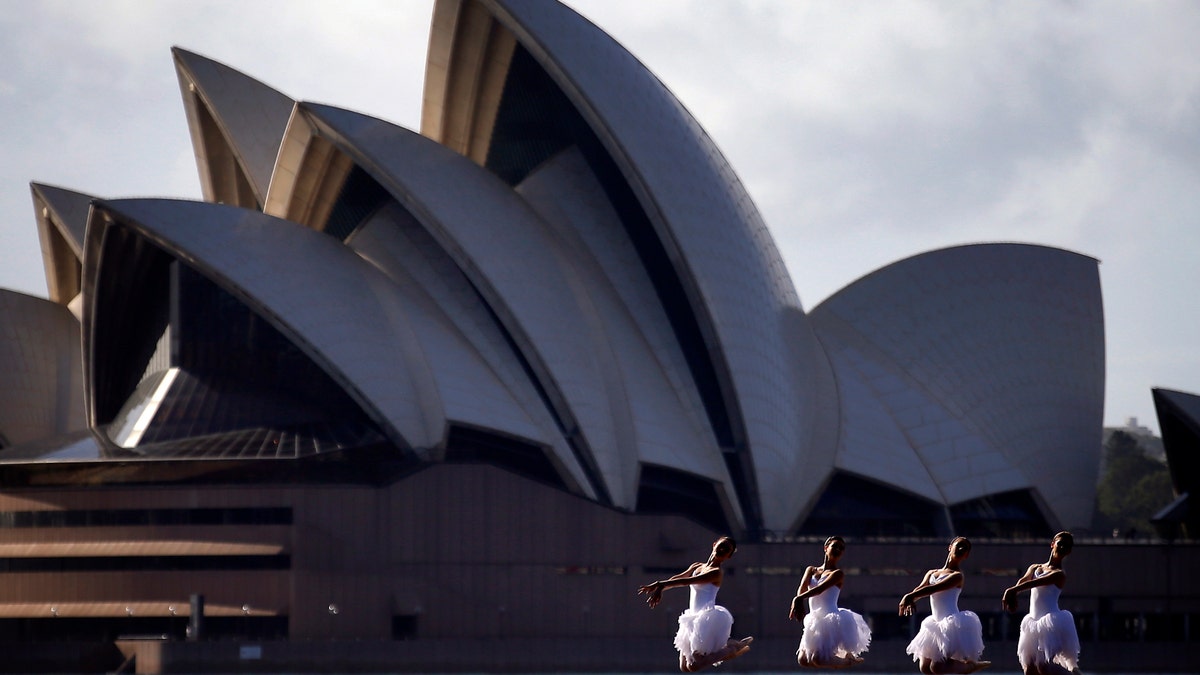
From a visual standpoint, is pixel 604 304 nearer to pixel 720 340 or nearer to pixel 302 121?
pixel 720 340

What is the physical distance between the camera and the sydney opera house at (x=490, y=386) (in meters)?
56.2

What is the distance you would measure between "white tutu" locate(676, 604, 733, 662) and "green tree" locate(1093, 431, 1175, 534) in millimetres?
92867

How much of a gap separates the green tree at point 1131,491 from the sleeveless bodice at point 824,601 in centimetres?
9255

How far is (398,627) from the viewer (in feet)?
184

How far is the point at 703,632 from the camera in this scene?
47.5 feet

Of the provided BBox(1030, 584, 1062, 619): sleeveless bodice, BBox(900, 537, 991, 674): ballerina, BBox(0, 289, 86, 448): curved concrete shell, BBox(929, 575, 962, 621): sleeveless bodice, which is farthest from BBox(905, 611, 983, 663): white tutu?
BBox(0, 289, 86, 448): curved concrete shell

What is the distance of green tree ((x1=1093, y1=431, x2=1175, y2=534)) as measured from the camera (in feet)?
380

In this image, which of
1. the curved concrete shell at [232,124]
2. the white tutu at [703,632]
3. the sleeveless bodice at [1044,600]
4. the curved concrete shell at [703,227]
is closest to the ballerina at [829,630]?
the white tutu at [703,632]

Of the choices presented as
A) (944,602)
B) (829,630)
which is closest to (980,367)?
(944,602)

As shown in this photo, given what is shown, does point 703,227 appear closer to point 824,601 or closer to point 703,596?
point 703,596

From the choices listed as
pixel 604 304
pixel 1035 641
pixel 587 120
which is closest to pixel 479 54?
pixel 587 120

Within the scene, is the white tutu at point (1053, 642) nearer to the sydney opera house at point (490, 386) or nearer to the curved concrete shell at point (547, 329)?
the sydney opera house at point (490, 386)

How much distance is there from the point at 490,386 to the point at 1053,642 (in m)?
45.4

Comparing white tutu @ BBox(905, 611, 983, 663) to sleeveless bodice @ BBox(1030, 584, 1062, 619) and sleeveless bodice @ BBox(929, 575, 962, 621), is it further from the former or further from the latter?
sleeveless bodice @ BBox(1030, 584, 1062, 619)
